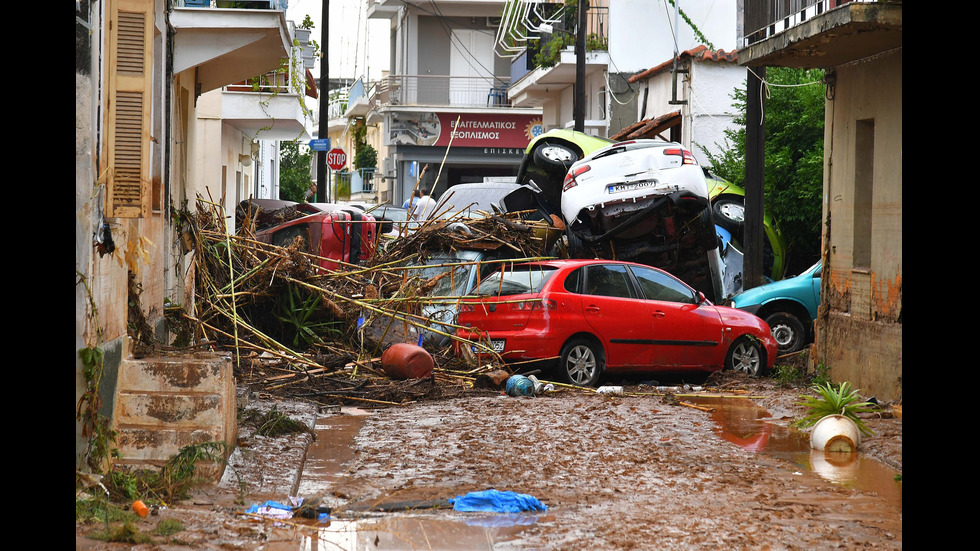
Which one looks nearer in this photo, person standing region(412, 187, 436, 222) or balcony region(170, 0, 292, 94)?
balcony region(170, 0, 292, 94)

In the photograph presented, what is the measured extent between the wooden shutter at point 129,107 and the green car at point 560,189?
10.0 m

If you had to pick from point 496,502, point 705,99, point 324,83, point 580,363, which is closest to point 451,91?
point 324,83

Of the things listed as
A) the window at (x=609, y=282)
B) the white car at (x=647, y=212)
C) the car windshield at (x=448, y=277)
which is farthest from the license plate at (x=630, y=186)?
the car windshield at (x=448, y=277)

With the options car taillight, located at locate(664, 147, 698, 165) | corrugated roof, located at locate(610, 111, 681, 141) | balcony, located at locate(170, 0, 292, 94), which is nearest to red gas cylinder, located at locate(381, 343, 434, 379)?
balcony, located at locate(170, 0, 292, 94)

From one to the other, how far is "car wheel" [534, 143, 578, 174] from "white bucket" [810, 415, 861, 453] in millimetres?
10463

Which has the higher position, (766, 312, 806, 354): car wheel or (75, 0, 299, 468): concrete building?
(75, 0, 299, 468): concrete building

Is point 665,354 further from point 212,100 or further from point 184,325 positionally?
point 212,100

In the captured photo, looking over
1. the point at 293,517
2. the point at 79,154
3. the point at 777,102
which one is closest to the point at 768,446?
the point at 293,517

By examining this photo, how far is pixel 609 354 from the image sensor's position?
40.9 ft

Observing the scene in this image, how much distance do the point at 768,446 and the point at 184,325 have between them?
5.38 metres

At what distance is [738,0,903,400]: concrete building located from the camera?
10781mm

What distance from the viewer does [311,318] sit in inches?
490

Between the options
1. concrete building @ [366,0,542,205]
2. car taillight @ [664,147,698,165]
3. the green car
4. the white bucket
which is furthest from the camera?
concrete building @ [366,0,542,205]

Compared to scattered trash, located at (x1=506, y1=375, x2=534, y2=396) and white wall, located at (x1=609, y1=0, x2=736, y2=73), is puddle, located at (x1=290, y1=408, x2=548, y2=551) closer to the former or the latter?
scattered trash, located at (x1=506, y1=375, x2=534, y2=396)
